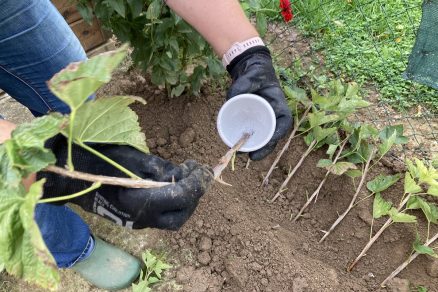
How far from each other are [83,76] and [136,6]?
3.40 ft

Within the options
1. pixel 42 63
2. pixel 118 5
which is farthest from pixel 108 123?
pixel 118 5

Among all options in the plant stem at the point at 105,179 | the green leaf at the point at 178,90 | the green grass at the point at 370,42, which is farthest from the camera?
the green grass at the point at 370,42

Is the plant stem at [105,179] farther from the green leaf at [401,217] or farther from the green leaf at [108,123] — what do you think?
the green leaf at [401,217]

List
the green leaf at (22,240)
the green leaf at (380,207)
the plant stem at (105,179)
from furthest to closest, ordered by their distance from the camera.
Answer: the green leaf at (380,207) → the plant stem at (105,179) → the green leaf at (22,240)

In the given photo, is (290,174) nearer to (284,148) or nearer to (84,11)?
(284,148)

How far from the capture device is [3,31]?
1.25 metres

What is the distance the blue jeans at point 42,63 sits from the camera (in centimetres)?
127

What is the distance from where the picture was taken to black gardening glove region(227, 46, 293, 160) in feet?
4.11

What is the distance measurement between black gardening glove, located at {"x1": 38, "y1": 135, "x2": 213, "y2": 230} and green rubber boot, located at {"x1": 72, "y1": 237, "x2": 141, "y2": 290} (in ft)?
2.18

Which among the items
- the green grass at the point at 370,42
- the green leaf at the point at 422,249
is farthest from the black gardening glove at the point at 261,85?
the green grass at the point at 370,42

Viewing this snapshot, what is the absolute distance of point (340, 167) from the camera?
1572mm

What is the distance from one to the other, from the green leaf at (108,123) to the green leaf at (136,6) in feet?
2.73

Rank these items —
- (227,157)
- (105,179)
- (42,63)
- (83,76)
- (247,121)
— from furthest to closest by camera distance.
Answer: (42,63), (247,121), (227,157), (105,179), (83,76)

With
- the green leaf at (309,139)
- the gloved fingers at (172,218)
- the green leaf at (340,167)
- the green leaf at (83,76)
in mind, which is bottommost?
the green leaf at (340,167)
